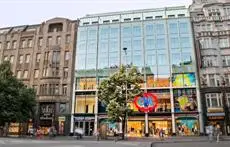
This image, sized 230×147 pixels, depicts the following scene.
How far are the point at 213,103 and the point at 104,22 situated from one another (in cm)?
2677

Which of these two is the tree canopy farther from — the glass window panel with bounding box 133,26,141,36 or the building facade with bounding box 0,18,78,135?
the glass window panel with bounding box 133,26,141,36

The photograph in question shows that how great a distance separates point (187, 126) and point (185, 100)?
441cm

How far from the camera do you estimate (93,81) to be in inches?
1972

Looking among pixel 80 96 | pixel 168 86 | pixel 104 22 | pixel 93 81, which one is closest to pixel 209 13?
pixel 168 86

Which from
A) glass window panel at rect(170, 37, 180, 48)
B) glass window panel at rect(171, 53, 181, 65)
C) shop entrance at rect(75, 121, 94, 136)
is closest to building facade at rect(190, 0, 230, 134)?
glass window panel at rect(171, 53, 181, 65)

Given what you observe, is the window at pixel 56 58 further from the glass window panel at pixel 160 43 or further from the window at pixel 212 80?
the window at pixel 212 80

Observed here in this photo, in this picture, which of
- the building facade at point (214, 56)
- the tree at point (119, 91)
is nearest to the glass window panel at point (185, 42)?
the building facade at point (214, 56)

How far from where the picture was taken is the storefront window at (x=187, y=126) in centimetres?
4347

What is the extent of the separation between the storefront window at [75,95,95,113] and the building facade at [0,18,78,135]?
5.54ft

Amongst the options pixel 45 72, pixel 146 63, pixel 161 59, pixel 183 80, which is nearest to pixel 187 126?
pixel 183 80

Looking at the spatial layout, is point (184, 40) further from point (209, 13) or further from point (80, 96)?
point (80, 96)

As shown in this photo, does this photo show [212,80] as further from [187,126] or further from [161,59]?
[161,59]

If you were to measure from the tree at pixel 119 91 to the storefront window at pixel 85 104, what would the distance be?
12.2 meters

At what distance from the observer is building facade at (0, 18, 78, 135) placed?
49.0m
